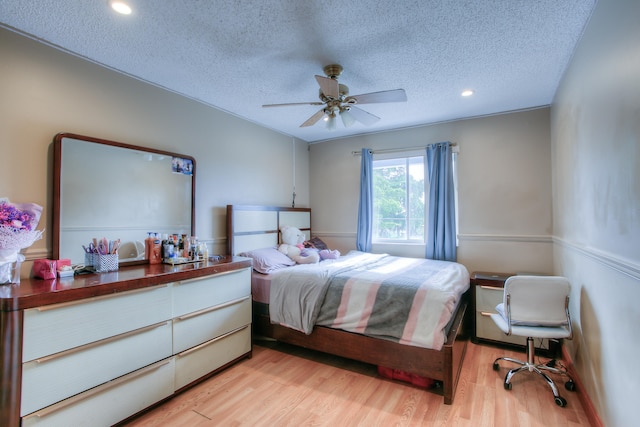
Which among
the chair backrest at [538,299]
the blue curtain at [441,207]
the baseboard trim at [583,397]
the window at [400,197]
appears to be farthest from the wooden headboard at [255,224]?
the baseboard trim at [583,397]

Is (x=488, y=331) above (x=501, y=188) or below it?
below

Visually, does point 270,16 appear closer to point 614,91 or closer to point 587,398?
point 614,91

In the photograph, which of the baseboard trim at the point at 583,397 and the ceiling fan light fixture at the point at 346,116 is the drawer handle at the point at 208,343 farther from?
the baseboard trim at the point at 583,397

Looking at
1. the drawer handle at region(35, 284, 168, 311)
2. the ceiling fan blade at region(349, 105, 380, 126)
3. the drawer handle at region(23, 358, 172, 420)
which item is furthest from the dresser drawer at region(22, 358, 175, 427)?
the ceiling fan blade at region(349, 105, 380, 126)

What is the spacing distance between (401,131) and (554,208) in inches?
80.6

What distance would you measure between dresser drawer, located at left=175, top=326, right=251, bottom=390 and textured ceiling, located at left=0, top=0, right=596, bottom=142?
7.44ft

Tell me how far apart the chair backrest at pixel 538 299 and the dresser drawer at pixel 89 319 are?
259 centimetres

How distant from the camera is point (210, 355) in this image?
239 centimetres

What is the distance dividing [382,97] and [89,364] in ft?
8.70

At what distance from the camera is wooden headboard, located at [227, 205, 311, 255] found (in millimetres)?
3361

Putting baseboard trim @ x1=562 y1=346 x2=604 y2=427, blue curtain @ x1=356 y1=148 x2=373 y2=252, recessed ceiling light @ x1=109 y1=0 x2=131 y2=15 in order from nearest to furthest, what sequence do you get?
recessed ceiling light @ x1=109 y1=0 x2=131 y2=15 → baseboard trim @ x1=562 y1=346 x2=604 y2=427 → blue curtain @ x1=356 y1=148 x2=373 y2=252

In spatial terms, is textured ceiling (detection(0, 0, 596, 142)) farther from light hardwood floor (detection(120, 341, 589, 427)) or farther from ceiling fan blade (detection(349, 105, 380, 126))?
light hardwood floor (detection(120, 341, 589, 427))

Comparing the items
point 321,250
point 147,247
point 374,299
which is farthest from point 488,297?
point 147,247

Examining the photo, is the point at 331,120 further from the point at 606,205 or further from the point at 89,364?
the point at 89,364
